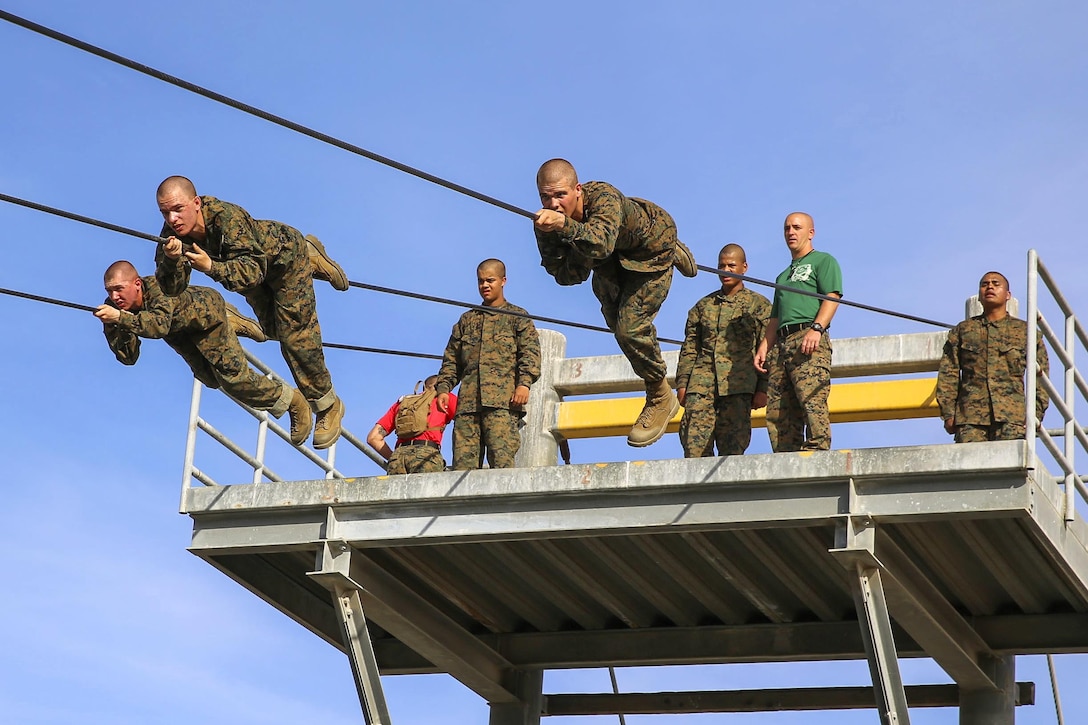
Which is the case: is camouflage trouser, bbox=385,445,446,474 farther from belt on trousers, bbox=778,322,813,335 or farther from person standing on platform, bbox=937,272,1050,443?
person standing on platform, bbox=937,272,1050,443

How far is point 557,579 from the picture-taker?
13.7 meters

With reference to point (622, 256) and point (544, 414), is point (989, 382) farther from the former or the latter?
point (544, 414)

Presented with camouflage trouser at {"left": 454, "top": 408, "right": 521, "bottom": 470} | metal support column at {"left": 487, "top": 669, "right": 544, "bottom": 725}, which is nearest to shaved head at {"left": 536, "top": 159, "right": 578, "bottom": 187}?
camouflage trouser at {"left": 454, "top": 408, "right": 521, "bottom": 470}

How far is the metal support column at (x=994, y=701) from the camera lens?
1340 centimetres

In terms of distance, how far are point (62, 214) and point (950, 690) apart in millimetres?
7120

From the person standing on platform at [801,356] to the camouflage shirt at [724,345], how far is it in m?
0.25

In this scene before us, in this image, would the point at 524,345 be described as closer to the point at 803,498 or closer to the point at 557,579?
the point at 557,579

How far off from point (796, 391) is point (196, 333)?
14.1 feet

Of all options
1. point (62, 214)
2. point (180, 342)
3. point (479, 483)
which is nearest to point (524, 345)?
point (479, 483)

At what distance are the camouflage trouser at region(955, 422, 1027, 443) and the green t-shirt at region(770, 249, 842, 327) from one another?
4.07 ft

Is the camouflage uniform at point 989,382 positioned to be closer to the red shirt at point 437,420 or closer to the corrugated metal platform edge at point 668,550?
the corrugated metal platform edge at point 668,550

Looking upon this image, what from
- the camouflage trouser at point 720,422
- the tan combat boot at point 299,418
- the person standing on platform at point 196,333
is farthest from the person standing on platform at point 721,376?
the person standing on platform at point 196,333

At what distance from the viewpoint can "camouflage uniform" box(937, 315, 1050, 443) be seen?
1227cm

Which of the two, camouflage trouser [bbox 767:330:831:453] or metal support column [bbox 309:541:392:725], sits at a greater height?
camouflage trouser [bbox 767:330:831:453]
